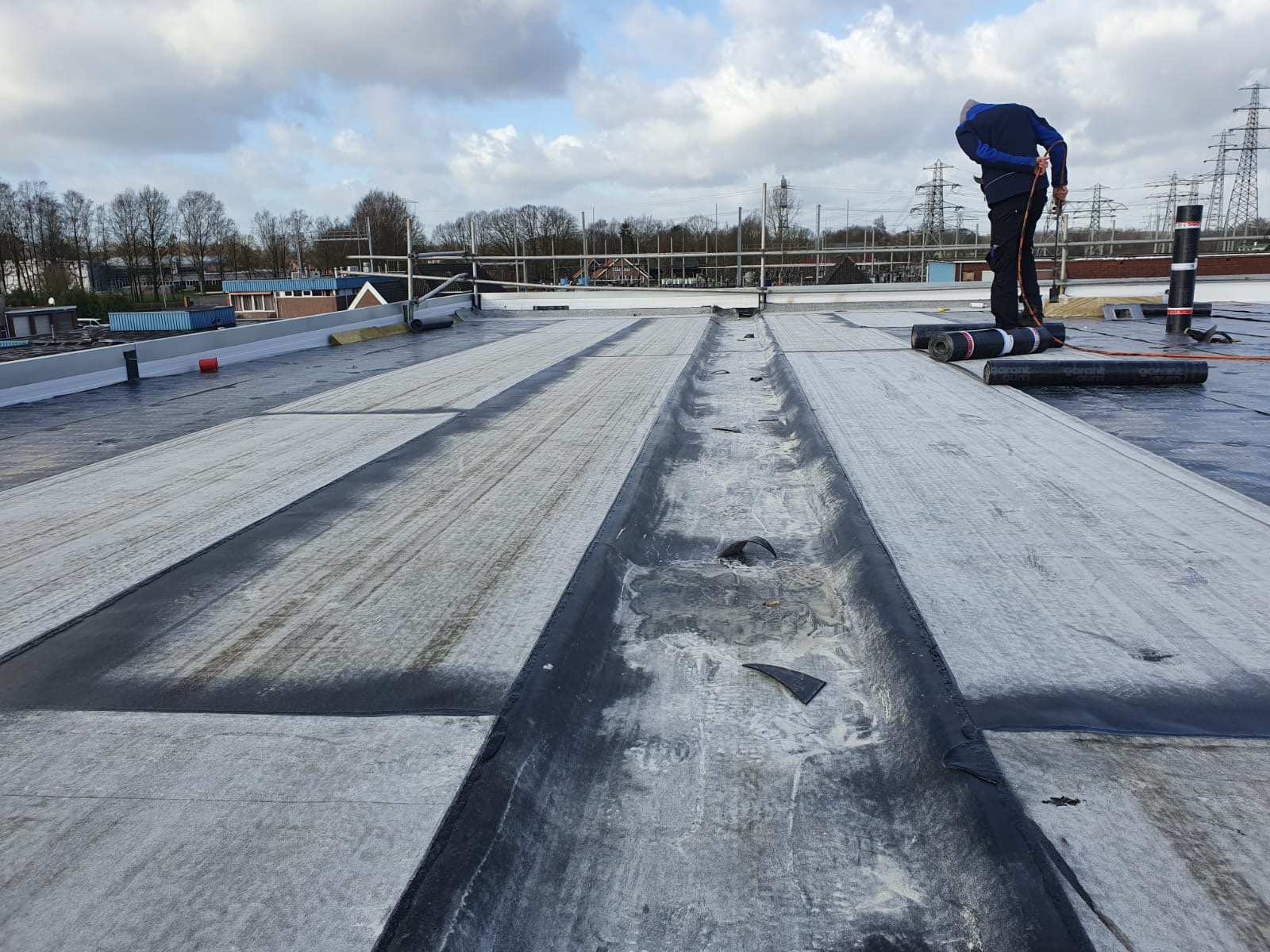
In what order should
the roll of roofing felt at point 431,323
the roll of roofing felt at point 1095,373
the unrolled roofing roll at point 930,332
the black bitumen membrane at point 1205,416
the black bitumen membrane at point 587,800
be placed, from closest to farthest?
1. the black bitumen membrane at point 587,800
2. the black bitumen membrane at point 1205,416
3. the roll of roofing felt at point 1095,373
4. the unrolled roofing roll at point 930,332
5. the roll of roofing felt at point 431,323

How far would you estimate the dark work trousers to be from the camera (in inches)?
286

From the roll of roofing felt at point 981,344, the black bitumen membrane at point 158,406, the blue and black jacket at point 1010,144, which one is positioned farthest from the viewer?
the blue and black jacket at point 1010,144

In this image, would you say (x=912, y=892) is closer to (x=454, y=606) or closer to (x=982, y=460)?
(x=454, y=606)

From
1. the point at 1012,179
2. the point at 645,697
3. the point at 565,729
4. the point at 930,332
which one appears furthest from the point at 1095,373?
the point at 565,729

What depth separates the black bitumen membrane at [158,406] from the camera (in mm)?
4797

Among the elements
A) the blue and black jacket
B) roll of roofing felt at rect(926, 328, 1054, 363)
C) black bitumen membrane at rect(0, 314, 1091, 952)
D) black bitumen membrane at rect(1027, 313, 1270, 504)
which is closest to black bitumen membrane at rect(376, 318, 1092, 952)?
black bitumen membrane at rect(0, 314, 1091, 952)

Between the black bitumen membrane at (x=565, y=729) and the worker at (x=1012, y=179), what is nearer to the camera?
the black bitumen membrane at (x=565, y=729)

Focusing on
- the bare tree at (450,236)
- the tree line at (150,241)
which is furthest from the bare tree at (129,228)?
the bare tree at (450,236)

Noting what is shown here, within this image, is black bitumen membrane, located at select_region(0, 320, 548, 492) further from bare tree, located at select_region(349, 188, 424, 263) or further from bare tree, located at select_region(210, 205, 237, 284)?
bare tree, located at select_region(210, 205, 237, 284)

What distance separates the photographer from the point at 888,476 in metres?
3.67

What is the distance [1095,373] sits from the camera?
5664mm

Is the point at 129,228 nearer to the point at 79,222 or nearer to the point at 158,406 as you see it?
the point at 79,222

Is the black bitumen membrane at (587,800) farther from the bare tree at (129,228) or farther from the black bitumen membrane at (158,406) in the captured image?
the bare tree at (129,228)

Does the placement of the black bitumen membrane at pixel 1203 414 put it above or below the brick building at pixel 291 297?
below
